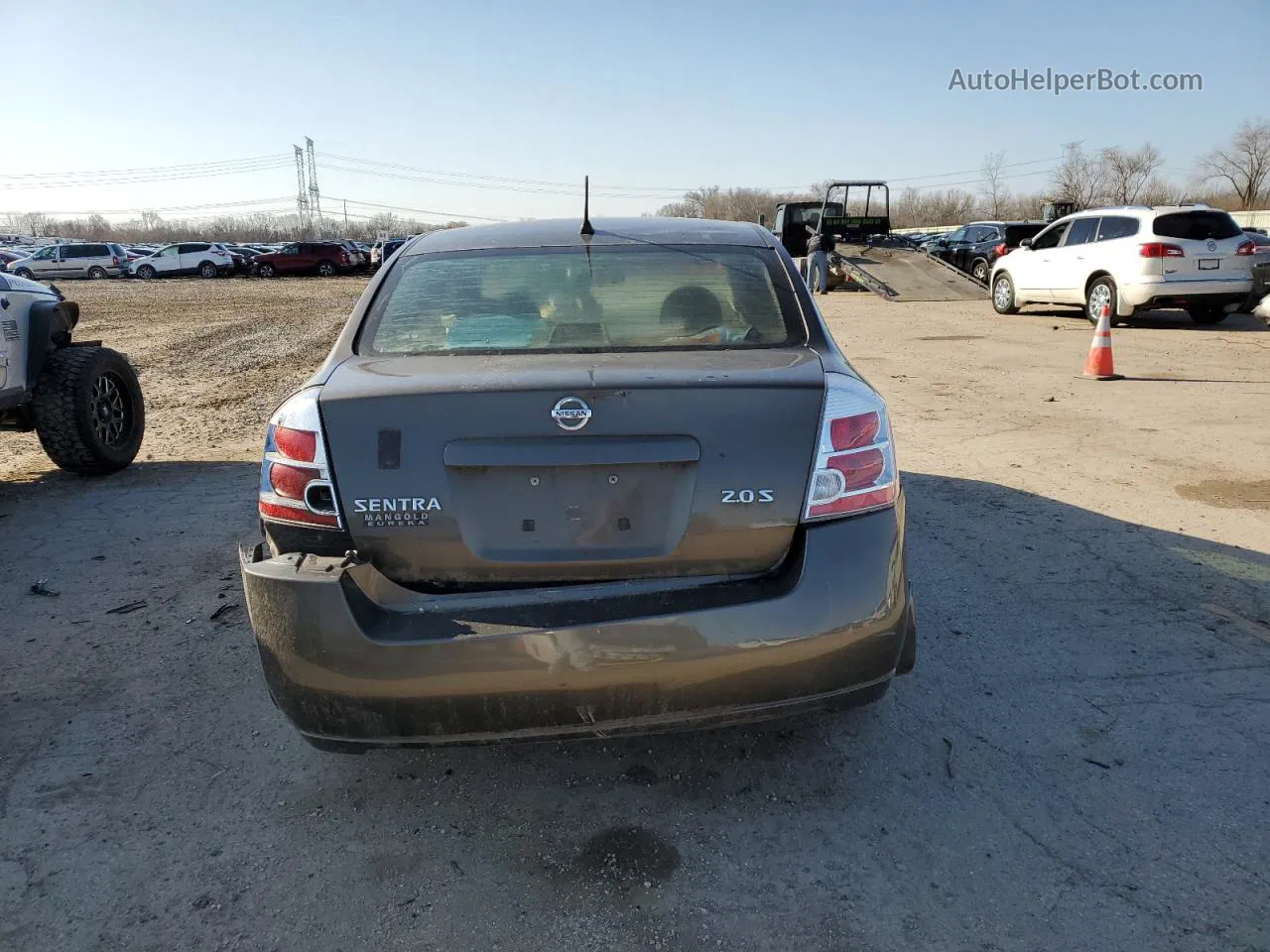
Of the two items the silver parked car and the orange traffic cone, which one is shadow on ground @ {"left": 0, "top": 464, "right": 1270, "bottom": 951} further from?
the silver parked car

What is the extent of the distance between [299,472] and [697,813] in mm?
1465

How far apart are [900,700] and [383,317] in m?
2.23

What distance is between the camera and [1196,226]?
13.3 m

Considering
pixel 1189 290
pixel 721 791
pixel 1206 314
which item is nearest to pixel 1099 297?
pixel 1189 290

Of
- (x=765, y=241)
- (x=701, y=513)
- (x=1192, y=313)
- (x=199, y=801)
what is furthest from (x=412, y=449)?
(x=1192, y=313)

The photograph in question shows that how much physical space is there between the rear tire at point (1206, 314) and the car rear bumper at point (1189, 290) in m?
0.82

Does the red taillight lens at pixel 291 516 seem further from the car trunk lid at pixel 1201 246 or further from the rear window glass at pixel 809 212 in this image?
the rear window glass at pixel 809 212

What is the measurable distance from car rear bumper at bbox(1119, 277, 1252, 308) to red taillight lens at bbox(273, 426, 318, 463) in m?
13.9

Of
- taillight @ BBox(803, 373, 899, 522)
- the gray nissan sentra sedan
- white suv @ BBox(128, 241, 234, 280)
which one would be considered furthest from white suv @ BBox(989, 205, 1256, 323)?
white suv @ BBox(128, 241, 234, 280)

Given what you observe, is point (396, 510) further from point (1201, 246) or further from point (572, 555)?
point (1201, 246)

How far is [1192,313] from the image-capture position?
14734 millimetres

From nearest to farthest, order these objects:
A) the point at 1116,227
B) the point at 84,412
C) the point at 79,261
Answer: the point at 84,412, the point at 1116,227, the point at 79,261

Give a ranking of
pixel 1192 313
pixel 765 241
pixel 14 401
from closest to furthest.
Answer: pixel 765 241 < pixel 14 401 < pixel 1192 313

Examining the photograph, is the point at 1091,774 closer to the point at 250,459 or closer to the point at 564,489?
the point at 564,489
